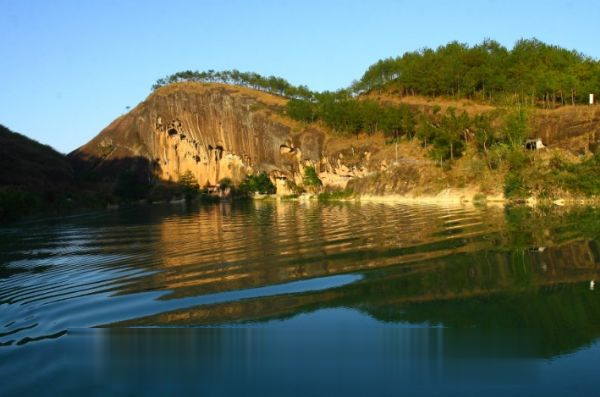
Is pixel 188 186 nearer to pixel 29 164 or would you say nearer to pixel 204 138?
pixel 204 138

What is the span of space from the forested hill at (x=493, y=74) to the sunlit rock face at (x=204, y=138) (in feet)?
41.4

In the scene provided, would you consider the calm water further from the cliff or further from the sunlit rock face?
the sunlit rock face

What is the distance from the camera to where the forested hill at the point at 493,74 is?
5379cm

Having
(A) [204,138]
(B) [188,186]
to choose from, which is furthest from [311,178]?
(A) [204,138]

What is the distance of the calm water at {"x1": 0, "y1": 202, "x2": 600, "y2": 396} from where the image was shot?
20.3ft

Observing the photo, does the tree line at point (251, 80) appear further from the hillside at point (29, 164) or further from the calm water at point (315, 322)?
the calm water at point (315, 322)

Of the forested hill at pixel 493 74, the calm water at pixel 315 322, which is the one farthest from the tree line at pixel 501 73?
the calm water at pixel 315 322

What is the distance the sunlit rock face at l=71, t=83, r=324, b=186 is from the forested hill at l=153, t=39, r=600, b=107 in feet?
41.4

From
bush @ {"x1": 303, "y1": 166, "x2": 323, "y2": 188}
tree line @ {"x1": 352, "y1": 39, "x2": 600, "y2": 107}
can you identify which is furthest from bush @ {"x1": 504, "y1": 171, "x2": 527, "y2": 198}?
bush @ {"x1": 303, "y1": 166, "x2": 323, "y2": 188}

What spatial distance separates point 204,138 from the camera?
85.6 m

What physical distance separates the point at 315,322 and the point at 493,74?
60927 millimetres

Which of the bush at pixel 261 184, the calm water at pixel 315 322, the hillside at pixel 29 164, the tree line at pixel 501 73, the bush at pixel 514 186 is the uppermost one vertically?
the tree line at pixel 501 73

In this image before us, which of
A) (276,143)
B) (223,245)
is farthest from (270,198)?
(223,245)

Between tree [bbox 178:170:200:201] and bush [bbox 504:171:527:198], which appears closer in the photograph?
bush [bbox 504:171:527:198]
